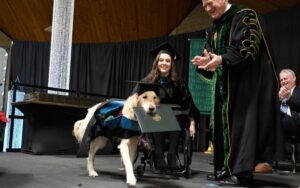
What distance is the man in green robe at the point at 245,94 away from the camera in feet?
9.40

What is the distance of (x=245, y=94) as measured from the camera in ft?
9.62


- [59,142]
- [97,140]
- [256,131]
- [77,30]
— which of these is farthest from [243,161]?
[77,30]

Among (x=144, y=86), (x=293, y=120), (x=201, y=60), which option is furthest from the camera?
(x=293, y=120)

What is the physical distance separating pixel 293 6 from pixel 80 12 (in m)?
5.34

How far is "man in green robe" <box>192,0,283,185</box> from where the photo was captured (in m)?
2.87

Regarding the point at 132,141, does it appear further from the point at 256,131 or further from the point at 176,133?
the point at 256,131

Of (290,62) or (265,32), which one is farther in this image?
(290,62)

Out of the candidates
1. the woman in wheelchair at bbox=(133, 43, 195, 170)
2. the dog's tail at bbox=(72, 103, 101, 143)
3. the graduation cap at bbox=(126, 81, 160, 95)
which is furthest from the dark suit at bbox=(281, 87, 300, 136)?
the dog's tail at bbox=(72, 103, 101, 143)

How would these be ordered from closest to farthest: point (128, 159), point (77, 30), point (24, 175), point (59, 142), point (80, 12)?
point (128, 159) → point (24, 175) → point (59, 142) → point (80, 12) → point (77, 30)

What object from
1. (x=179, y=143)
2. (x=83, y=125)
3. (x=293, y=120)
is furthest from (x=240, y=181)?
(x=293, y=120)

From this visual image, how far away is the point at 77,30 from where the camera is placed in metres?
11.0

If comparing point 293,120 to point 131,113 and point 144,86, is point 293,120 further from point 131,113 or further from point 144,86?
point 131,113

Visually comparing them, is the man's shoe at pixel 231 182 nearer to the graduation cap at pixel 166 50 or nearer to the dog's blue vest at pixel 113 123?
the dog's blue vest at pixel 113 123

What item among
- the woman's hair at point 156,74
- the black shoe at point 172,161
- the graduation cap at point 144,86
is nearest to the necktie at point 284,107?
the woman's hair at point 156,74
